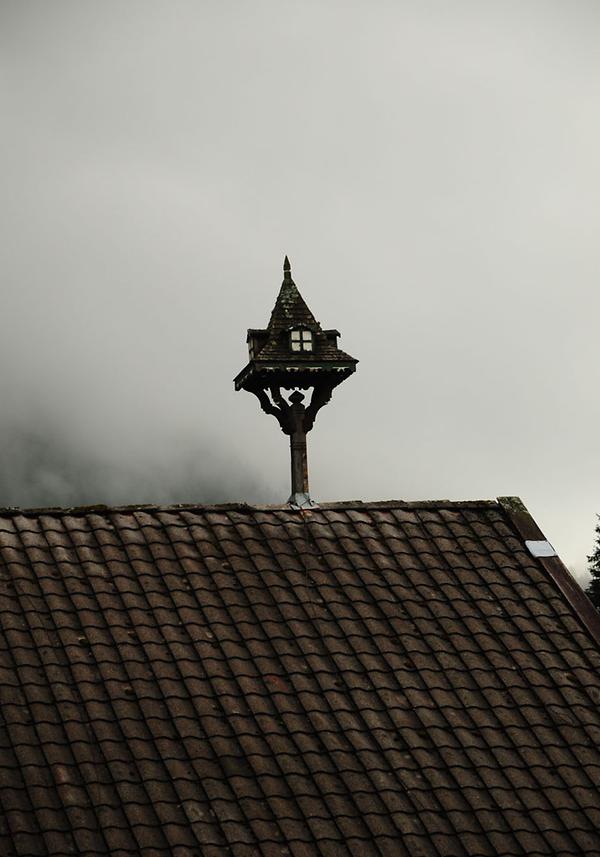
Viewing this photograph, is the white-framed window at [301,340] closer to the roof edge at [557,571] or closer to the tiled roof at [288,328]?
the tiled roof at [288,328]

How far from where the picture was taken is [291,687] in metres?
9.95

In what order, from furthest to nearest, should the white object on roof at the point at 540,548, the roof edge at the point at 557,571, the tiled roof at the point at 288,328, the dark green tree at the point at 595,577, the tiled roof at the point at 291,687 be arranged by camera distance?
the dark green tree at the point at 595,577 → the tiled roof at the point at 288,328 → the white object on roof at the point at 540,548 → the roof edge at the point at 557,571 → the tiled roof at the point at 291,687

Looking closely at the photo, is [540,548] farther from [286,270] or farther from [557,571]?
[286,270]

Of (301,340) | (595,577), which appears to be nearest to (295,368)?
(301,340)

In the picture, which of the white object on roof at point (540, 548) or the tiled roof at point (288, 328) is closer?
the white object on roof at point (540, 548)

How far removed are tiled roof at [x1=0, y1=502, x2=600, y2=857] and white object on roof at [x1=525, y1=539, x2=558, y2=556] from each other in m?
0.07

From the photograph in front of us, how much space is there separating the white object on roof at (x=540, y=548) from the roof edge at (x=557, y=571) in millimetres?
41

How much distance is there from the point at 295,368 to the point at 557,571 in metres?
3.44

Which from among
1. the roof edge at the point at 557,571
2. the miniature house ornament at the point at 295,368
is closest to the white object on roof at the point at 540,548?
the roof edge at the point at 557,571

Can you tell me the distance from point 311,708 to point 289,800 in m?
0.93

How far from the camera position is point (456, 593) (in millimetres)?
11328

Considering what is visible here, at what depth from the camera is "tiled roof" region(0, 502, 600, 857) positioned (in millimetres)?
8711

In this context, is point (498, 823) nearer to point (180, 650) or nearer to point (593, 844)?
point (593, 844)

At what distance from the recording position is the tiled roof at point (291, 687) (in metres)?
8.71
